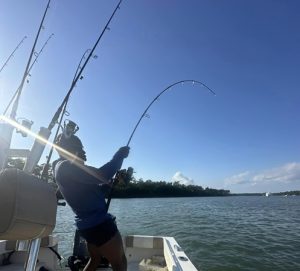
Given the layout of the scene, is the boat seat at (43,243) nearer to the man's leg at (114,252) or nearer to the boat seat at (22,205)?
the man's leg at (114,252)

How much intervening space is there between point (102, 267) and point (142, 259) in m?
1.03

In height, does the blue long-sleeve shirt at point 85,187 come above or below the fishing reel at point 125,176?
below

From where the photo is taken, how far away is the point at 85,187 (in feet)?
8.73

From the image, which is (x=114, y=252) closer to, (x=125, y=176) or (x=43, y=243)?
(x=125, y=176)

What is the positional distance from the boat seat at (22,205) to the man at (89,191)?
3.78 feet

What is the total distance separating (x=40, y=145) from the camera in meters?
1.65

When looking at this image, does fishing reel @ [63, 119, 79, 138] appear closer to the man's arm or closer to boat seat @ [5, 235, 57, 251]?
the man's arm

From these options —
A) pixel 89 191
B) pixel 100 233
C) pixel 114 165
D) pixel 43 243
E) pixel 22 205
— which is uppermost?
pixel 114 165

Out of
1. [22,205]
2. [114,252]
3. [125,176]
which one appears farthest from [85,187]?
[22,205]

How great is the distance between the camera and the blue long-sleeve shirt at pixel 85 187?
259cm

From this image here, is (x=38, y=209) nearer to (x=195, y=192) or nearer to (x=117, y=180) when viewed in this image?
(x=117, y=180)

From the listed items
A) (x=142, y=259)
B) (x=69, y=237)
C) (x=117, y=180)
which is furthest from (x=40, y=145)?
(x=69, y=237)

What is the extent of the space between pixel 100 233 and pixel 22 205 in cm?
158

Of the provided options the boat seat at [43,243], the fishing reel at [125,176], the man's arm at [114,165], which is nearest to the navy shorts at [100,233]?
the man's arm at [114,165]
